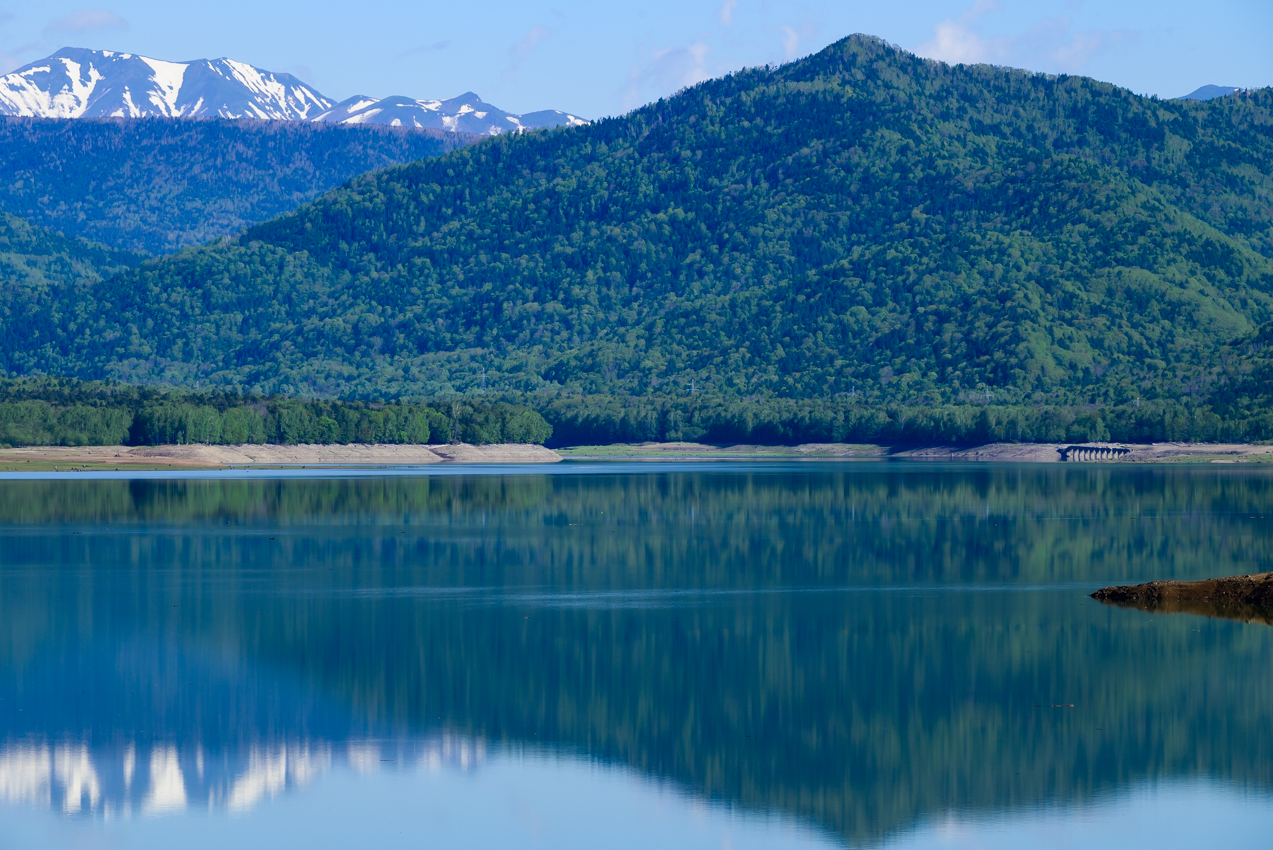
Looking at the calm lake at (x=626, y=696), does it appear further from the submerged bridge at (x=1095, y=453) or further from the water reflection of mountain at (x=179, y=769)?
the submerged bridge at (x=1095, y=453)

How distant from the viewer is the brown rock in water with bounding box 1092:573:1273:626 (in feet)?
124

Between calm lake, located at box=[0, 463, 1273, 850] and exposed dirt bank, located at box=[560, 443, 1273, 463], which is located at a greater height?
calm lake, located at box=[0, 463, 1273, 850]

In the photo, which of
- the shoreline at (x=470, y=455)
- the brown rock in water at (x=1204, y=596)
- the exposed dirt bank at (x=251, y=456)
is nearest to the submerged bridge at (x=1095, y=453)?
the shoreline at (x=470, y=455)

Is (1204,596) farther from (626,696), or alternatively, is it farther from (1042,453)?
(1042,453)

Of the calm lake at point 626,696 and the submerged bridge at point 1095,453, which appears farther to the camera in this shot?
the submerged bridge at point 1095,453

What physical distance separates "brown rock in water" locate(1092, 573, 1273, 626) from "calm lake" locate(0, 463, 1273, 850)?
3.78 feet

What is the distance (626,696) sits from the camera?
27.9 m

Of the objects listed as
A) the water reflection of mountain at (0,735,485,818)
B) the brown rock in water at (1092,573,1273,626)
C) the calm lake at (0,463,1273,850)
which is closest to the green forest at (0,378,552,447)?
the calm lake at (0,463,1273,850)

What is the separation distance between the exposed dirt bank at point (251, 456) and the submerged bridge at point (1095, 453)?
5550cm

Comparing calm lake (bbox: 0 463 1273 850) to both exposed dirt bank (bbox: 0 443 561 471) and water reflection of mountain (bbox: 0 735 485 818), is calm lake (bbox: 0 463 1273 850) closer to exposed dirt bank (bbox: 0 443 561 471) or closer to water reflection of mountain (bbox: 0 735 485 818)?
water reflection of mountain (bbox: 0 735 485 818)

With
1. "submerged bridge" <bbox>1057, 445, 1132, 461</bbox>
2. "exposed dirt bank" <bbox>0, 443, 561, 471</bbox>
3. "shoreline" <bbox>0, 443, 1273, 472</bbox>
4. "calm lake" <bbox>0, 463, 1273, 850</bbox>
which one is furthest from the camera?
"submerged bridge" <bbox>1057, 445, 1132, 461</bbox>

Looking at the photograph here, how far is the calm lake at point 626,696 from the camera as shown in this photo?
840 inches

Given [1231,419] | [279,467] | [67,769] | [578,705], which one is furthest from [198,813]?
[1231,419]

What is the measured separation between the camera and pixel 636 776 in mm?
23156
